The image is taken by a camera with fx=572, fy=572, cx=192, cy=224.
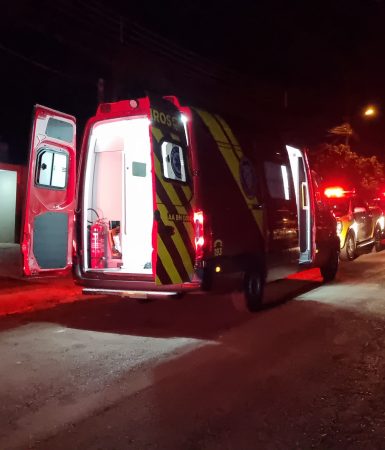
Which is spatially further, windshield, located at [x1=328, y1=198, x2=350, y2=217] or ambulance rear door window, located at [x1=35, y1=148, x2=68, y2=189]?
windshield, located at [x1=328, y1=198, x2=350, y2=217]

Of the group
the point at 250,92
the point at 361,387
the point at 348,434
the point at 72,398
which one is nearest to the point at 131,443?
the point at 72,398

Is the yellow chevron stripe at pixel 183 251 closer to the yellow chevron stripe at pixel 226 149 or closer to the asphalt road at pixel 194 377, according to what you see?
the asphalt road at pixel 194 377

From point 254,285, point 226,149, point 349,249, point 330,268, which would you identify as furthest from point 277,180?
point 349,249

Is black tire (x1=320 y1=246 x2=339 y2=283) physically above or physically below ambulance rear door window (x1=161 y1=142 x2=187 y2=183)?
below

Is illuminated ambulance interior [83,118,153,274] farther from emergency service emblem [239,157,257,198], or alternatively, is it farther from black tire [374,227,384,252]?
black tire [374,227,384,252]

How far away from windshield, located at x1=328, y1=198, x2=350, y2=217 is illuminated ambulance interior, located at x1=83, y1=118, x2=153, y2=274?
800 cm

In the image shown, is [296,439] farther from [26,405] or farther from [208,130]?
[208,130]

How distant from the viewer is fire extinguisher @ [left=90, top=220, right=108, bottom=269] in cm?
823

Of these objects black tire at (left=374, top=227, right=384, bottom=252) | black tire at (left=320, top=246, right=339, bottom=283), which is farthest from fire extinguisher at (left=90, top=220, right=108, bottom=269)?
black tire at (left=374, top=227, right=384, bottom=252)

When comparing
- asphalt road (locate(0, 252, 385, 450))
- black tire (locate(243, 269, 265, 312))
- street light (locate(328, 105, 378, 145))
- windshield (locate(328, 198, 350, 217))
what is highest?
street light (locate(328, 105, 378, 145))

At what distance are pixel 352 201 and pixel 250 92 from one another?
25.0 ft

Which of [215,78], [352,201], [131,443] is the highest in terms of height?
[215,78]

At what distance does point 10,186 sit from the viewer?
63.9 ft

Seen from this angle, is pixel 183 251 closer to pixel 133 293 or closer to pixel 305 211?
pixel 133 293
